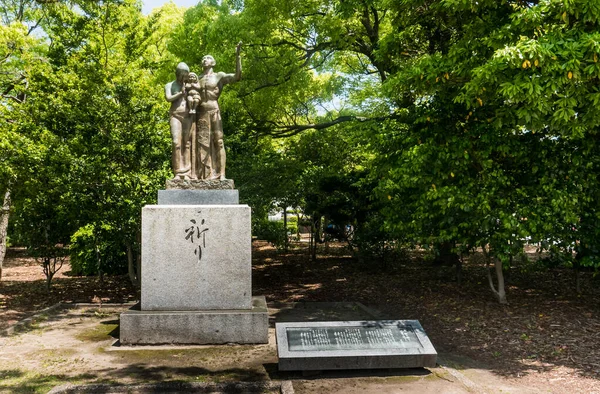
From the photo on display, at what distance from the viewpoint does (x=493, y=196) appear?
8383 mm

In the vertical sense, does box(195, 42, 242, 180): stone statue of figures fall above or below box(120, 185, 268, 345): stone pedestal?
above

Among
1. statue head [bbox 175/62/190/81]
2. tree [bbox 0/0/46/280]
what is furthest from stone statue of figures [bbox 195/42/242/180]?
tree [bbox 0/0/46/280]

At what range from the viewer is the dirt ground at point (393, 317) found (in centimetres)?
575

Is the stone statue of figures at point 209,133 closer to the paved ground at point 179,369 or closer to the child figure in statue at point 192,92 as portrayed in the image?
the child figure in statue at point 192,92

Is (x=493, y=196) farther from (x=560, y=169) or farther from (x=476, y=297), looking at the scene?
(x=476, y=297)

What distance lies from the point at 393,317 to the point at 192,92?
18.4ft

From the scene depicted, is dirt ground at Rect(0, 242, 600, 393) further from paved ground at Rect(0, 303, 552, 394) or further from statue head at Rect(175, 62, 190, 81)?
statue head at Rect(175, 62, 190, 81)

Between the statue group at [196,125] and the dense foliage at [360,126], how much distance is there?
2592mm

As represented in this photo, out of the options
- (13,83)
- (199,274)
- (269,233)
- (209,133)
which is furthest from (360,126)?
(13,83)

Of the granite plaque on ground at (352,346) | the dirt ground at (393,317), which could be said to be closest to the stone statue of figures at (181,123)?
the dirt ground at (393,317)

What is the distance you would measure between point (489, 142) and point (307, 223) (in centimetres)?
973

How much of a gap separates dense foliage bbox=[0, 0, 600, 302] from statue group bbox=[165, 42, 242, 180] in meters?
2.59

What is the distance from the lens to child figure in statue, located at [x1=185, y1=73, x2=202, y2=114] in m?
7.88

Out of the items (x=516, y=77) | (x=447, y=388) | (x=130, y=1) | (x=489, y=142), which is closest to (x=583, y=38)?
(x=516, y=77)
